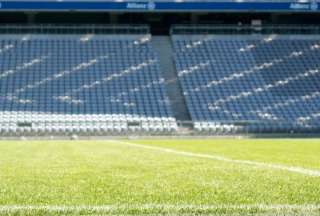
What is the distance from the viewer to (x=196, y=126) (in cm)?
4062

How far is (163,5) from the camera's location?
4734cm

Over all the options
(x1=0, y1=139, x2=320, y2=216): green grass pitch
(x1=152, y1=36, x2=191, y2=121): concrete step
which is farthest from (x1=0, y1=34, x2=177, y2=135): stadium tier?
(x1=0, y1=139, x2=320, y2=216): green grass pitch

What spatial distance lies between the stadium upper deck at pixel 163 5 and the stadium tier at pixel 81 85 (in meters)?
2.26

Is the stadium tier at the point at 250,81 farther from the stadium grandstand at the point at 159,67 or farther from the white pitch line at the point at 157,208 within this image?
the white pitch line at the point at 157,208

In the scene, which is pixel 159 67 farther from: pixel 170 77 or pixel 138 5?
pixel 138 5

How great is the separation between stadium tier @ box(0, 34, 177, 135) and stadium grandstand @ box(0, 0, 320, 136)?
6cm

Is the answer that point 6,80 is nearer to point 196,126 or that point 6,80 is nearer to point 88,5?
point 88,5

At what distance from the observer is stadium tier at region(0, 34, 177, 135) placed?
1586 inches

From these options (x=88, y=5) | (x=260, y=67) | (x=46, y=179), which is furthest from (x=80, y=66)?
(x=46, y=179)

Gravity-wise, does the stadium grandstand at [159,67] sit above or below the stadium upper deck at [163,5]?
below

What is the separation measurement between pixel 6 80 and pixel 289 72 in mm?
17313

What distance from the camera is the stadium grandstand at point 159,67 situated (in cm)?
4106

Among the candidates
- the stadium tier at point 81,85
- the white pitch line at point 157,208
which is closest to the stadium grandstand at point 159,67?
the stadium tier at point 81,85

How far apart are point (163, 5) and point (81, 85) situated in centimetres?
770
